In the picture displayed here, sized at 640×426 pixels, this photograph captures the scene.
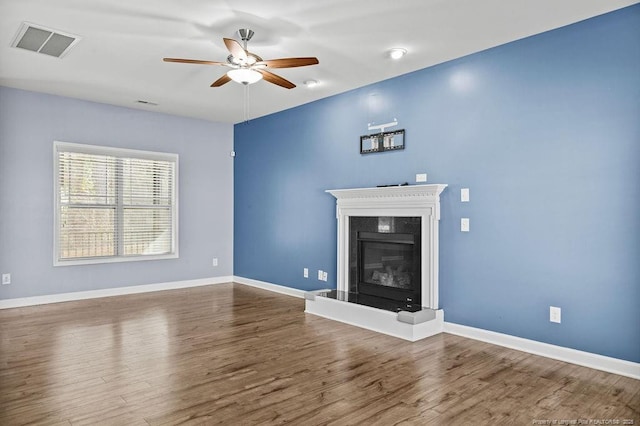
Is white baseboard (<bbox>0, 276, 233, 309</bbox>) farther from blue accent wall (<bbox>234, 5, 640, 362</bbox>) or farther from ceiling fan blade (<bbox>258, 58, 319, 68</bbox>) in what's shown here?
ceiling fan blade (<bbox>258, 58, 319, 68</bbox>)

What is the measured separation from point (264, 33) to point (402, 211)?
7.46 ft

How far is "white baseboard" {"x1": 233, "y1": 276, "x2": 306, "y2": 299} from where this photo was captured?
5918mm

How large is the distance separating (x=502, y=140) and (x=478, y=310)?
1611mm

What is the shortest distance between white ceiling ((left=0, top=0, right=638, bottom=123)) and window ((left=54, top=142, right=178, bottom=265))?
116 cm

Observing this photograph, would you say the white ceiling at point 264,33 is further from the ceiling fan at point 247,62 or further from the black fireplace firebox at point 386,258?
the black fireplace firebox at point 386,258

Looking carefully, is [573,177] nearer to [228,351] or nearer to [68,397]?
[228,351]

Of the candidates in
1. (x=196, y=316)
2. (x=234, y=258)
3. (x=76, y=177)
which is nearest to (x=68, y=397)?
(x=196, y=316)

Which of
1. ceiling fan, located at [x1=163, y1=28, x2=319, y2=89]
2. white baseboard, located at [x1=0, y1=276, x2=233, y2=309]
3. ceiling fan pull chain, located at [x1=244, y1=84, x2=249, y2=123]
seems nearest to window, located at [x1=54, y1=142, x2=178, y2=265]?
white baseboard, located at [x1=0, y1=276, x2=233, y2=309]

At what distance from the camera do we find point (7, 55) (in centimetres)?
407

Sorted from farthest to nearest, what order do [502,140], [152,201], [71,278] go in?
[152,201] < [71,278] < [502,140]

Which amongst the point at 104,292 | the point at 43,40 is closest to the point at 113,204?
the point at 104,292

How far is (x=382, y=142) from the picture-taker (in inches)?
190

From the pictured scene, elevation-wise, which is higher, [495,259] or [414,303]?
[495,259]

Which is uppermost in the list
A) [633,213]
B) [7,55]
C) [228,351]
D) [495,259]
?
[7,55]
